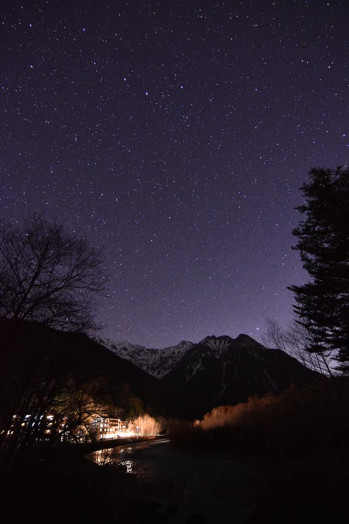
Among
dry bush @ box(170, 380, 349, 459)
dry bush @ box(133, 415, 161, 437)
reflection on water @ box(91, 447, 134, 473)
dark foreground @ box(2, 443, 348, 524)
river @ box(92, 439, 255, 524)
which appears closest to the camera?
dark foreground @ box(2, 443, 348, 524)

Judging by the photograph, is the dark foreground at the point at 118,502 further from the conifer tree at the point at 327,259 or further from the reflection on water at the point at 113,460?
the conifer tree at the point at 327,259

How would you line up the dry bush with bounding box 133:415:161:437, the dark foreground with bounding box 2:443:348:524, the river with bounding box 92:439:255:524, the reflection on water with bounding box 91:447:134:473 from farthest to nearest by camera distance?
the dry bush with bounding box 133:415:161:437, the reflection on water with bounding box 91:447:134:473, the river with bounding box 92:439:255:524, the dark foreground with bounding box 2:443:348:524

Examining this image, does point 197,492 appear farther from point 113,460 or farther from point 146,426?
point 146,426

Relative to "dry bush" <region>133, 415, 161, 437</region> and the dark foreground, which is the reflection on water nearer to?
the dark foreground

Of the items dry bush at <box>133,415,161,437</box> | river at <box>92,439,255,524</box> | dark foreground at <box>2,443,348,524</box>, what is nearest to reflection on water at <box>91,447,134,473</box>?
river at <box>92,439,255,524</box>

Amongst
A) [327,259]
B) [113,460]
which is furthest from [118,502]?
[327,259]

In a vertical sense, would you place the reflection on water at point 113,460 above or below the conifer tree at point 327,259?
below

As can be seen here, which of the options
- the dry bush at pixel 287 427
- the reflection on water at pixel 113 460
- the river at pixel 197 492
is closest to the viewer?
the river at pixel 197 492

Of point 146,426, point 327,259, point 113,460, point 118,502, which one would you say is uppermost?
point 327,259

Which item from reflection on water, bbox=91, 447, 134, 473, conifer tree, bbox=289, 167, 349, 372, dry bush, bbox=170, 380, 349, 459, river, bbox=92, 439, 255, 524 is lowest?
river, bbox=92, 439, 255, 524

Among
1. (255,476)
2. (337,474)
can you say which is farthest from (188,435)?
(337,474)

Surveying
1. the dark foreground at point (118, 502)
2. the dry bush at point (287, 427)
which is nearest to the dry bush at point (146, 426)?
the dry bush at point (287, 427)

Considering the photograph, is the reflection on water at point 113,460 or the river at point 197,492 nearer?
the river at point 197,492

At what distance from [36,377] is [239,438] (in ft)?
102
